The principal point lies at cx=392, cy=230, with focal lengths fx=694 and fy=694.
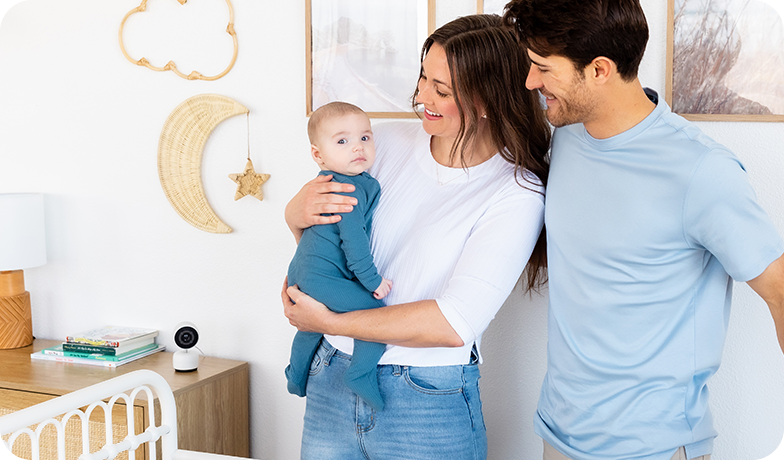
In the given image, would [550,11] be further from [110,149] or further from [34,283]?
[34,283]

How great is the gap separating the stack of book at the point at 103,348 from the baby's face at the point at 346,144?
1207 mm

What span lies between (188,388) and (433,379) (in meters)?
0.93

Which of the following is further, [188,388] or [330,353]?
[188,388]

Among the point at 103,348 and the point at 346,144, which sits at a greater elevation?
the point at 346,144

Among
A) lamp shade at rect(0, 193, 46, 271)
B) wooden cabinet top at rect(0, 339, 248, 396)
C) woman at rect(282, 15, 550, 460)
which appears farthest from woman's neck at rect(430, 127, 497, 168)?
lamp shade at rect(0, 193, 46, 271)

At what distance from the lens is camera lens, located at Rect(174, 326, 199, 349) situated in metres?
2.23

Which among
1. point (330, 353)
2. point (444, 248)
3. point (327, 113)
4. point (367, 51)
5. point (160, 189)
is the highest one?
point (367, 51)

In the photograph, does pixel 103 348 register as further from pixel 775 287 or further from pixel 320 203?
pixel 775 287

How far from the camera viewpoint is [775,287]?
120 centimetres

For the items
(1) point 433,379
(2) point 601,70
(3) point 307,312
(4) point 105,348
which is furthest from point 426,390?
(4) point 105,348

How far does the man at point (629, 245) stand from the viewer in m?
1.26

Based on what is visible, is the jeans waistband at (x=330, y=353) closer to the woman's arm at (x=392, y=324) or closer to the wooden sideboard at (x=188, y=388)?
the woman's arm at (x=392, y=324)

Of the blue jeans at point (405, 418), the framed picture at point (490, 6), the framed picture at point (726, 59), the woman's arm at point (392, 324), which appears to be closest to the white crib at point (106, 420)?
the blue jeans at point (405, 418)

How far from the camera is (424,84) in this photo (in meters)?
1.53
